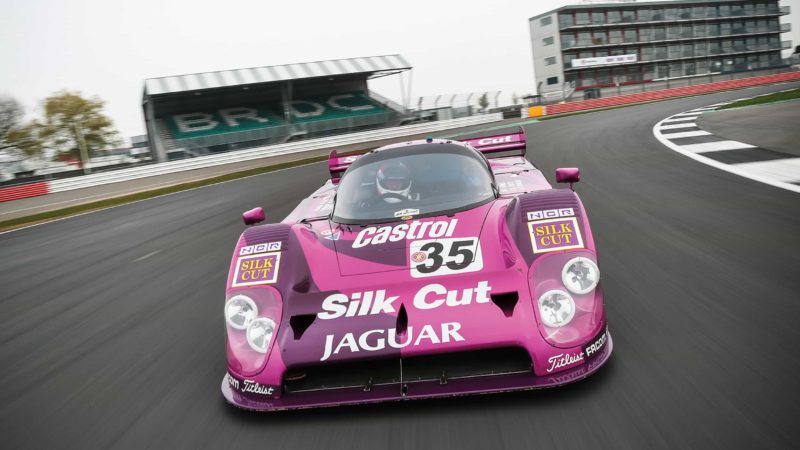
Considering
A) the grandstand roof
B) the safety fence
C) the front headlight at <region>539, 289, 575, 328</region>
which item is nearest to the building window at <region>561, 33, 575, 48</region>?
the safety fence

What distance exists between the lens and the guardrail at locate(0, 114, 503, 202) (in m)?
20.2

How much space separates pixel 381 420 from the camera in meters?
2.38

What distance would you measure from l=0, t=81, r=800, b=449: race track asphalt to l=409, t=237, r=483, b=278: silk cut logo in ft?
2.06

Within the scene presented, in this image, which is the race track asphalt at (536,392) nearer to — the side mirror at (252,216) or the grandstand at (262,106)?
the side mirror at (252,216)

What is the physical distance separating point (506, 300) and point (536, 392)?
0.41 meters

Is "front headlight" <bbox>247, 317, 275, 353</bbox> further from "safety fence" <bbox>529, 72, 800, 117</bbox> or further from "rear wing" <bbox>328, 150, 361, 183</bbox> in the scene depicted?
"safety fence" <bbox>529, 72, 800, 117</bbox>

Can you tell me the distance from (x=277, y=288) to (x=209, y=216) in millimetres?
6964

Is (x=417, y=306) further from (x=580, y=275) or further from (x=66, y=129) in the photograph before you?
(x=66, y=129)

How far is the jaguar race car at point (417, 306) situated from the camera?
7.98 ft

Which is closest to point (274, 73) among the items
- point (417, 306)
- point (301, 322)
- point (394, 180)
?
point (394, 180)

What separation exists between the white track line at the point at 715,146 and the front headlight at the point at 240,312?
8565 millimetres

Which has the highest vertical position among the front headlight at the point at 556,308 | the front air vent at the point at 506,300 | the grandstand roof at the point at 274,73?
→ the grandstand roof at the point at 274,73

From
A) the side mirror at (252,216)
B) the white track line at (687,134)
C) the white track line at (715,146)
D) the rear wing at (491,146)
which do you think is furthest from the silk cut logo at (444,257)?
the white track line at (687,134)

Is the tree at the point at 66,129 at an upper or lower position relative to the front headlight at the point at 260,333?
upper
